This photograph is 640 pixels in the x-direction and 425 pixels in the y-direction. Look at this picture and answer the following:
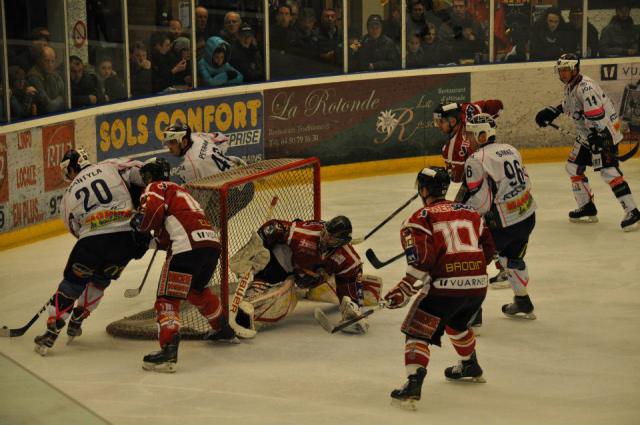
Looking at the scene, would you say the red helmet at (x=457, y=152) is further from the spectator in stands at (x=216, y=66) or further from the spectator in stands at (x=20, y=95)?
the spectator in stands at (x=216, y=66)

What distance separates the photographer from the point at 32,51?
349 inches

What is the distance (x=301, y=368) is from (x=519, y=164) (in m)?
1.69

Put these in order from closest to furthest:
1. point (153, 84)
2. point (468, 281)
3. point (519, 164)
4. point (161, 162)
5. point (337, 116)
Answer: point (468, 281)
point (161, 162)
point (519, 164)
point (153, 84)
point (337, 116)

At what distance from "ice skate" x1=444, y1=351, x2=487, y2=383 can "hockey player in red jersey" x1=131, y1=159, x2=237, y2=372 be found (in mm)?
1267

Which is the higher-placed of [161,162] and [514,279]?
[161,162]

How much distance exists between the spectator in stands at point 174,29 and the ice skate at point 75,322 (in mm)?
4346

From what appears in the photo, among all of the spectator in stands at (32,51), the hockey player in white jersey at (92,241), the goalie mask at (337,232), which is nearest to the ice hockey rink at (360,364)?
the hockey player in white jersey at (92,241)

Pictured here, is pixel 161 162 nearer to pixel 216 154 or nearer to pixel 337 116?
pixel 216 154

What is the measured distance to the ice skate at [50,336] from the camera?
246 inches

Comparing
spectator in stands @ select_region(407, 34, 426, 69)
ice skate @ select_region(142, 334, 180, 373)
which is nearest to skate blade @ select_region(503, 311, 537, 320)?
ice skate @ select_region(142, 334, 180, 373)

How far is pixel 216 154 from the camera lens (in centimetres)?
718

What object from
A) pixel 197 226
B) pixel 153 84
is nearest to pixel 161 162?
pixel 197 226

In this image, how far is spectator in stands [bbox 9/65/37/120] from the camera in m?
8.67

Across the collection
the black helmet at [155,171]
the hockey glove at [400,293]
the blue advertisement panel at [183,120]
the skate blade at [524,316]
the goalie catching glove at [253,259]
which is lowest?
the skate blade at [524,316]
